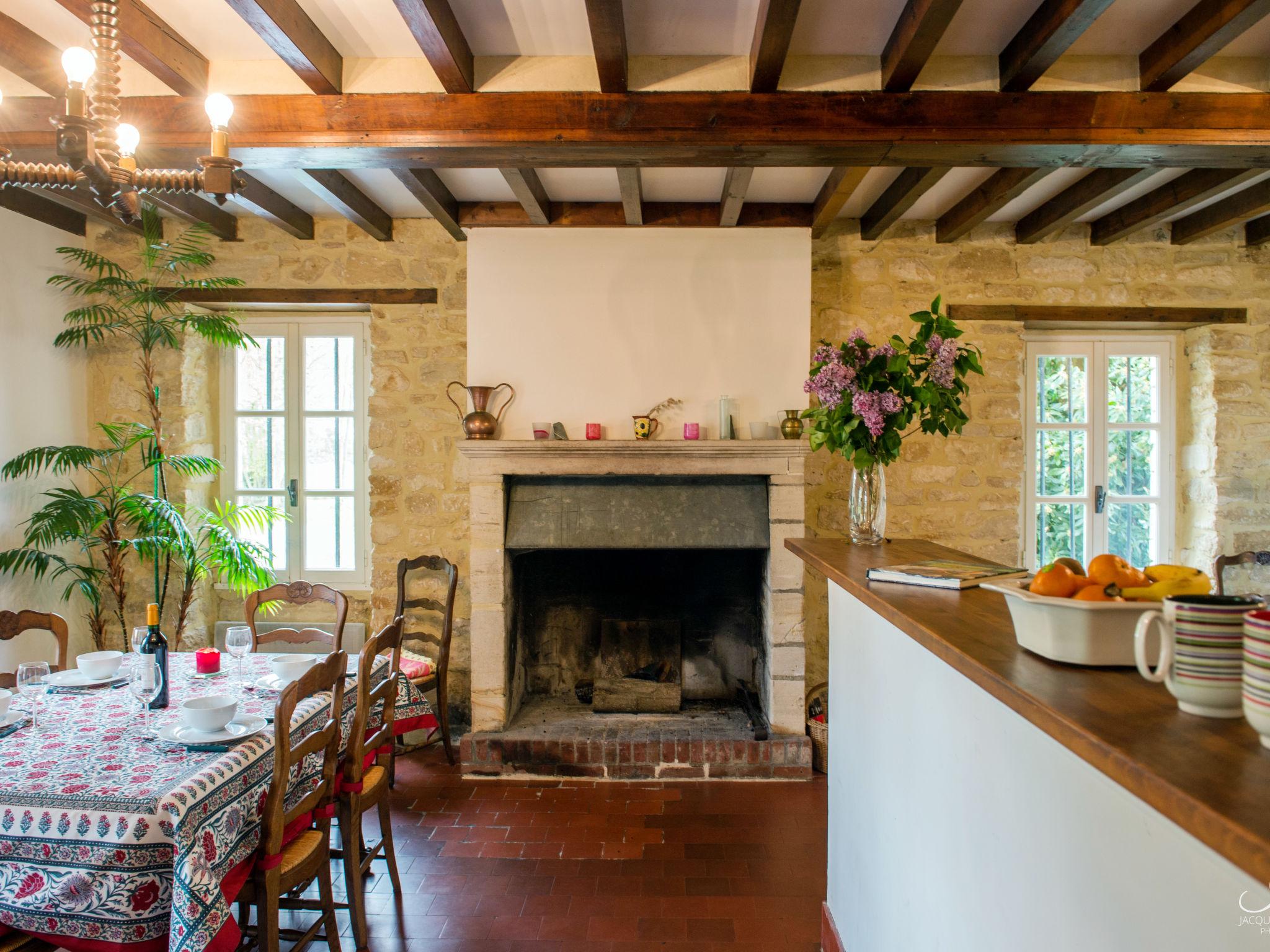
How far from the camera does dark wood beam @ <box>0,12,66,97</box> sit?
240 cm

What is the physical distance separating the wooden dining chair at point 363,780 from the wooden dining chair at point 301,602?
2.59 ft

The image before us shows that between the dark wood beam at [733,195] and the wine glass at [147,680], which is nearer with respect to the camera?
the wine glass at [147,680]

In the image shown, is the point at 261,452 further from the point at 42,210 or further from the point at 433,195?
the point at 433,195

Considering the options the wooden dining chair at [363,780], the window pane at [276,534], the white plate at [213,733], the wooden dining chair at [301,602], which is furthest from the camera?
the window pane at [276,534]

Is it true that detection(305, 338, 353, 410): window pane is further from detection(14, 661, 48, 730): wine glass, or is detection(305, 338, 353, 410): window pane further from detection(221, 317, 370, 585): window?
detection(14, 661, 48, 730): wine glass

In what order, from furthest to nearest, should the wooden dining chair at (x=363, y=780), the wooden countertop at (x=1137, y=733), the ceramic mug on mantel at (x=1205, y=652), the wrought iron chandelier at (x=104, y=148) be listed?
the wooden dining chair at (x=363, y=780) → the wrought iron chandelier at (x=104, y=148) → the ceramic mug on mantel at (x=1205, y=652) → the wooden countertop at (x=1137, y=733)

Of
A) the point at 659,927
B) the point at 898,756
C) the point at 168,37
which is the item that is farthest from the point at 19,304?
the point at 898,756

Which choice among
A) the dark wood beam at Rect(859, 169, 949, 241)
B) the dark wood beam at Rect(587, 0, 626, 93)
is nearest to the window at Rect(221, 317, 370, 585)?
the dark wood beam at Rect(587, 0, 626, 93)

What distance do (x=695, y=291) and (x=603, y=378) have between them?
67cm

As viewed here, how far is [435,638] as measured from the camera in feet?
13.7

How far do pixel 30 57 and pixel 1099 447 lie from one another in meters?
5.32

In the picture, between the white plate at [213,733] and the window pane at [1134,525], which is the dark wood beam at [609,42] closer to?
the white plate at [213,733]

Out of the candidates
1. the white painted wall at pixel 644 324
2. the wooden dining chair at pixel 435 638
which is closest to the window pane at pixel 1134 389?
the white painted wall at pixel 644 324

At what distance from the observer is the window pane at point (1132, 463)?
4414 mm
